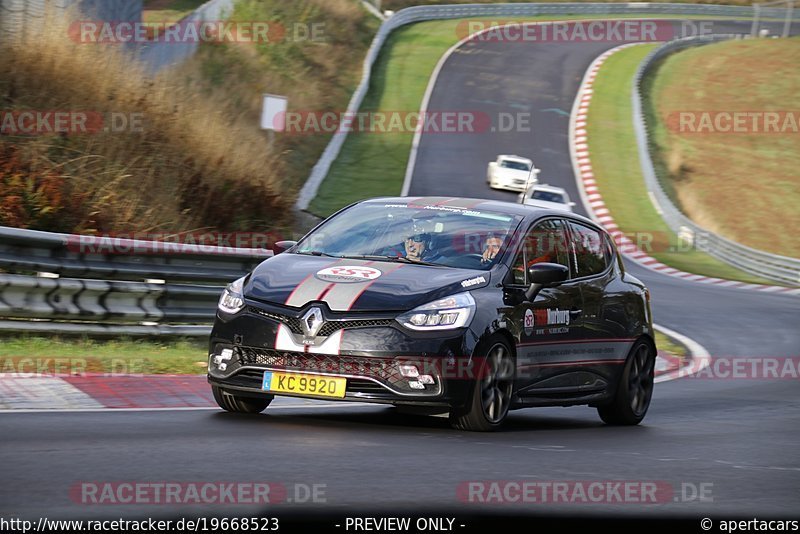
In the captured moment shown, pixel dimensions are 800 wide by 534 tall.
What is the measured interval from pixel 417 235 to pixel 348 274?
Answer: 890 millimetres

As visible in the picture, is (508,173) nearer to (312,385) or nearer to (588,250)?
(588,250)

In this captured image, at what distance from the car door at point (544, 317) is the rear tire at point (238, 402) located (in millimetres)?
1784

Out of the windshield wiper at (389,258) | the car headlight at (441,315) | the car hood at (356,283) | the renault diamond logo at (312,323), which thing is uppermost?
the windshield wiper at (389,258)

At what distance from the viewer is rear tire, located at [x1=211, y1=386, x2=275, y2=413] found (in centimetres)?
907

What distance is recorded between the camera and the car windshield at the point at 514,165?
36984 mm

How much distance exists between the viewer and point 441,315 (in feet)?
28.0

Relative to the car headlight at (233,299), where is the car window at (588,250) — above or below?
above

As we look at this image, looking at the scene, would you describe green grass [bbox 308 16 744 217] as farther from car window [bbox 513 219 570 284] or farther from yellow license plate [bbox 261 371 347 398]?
yellow license plate [bbox 261 371 347 398]

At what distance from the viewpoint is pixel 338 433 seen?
8.35 m

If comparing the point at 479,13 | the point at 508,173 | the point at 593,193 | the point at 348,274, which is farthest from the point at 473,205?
the point at 479,13

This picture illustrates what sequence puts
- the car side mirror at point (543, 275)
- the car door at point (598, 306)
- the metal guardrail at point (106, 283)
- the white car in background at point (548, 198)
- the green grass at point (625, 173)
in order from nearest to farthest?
1. the car side mirror at point (543, 275)
2. the car door at point (598, 306)
3. the metal guardrail at point (106, 283)
4. the white car in background at point (548, 198)
5. the green grass at point (625, 173)

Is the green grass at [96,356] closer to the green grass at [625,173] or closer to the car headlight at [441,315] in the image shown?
the car headlight at [441,315]

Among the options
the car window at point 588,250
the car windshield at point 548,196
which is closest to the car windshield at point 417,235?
the car window at point 588,250

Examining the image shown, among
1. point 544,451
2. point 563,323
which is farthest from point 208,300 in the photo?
point 544,451
